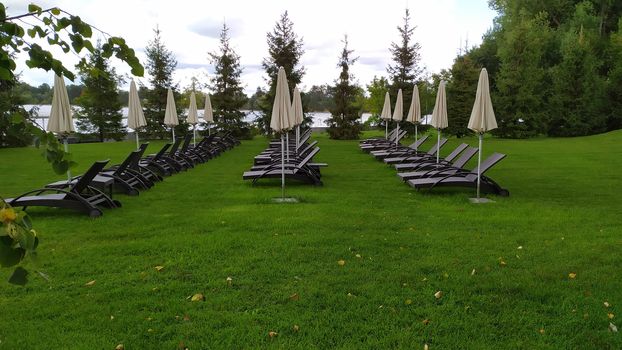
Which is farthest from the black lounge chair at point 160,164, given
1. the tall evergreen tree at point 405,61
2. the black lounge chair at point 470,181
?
the tall evergreen tree at point 405,61

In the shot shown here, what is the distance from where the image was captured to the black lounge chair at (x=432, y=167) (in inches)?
382

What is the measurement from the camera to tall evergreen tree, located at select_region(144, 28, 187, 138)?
2636 cm

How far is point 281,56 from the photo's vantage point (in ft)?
89.4

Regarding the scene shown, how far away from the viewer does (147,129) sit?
26.8 meters

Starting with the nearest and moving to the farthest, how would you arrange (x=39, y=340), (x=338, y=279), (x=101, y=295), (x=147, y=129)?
1. (x=39, y=340)
2. (x=101, y=295)
3. (x=338, y=279)
4. (x=147, y=129)

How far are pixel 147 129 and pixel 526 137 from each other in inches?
863

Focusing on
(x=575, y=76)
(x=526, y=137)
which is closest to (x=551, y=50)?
(x=575, y=76)

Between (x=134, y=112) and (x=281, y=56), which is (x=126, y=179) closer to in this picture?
(x=134, y=112)

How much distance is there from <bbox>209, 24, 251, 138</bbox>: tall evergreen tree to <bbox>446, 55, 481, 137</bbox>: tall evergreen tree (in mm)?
12344

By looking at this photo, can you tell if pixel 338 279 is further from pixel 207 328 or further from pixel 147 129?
pixel 147 129

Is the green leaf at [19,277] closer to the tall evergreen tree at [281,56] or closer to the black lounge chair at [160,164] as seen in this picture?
the black lounge chair at [160,164]

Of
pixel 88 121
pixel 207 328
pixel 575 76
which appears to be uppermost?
pixel 575 76

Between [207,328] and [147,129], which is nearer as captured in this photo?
[207,328]

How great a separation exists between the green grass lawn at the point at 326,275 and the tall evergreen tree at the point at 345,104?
1917 centimetres
